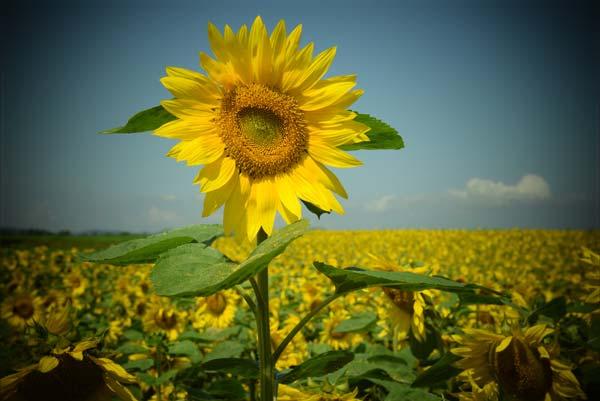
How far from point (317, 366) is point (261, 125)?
2.91 feet

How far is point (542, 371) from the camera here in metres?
1.60

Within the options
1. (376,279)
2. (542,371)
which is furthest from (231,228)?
(542,371)

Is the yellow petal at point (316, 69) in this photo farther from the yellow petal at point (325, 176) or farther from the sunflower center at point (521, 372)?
the sunflower center at point (521, 372)

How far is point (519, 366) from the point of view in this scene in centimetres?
158

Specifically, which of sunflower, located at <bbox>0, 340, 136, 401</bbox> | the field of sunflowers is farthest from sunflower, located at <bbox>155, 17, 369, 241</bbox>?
sunflower, located at <bbox>0, 340, 136, 401</bbox>

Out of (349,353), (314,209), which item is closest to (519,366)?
(349,353)

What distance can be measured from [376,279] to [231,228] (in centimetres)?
49

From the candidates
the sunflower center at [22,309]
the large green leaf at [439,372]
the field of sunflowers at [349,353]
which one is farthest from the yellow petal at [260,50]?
the sunflower center at [22,309]

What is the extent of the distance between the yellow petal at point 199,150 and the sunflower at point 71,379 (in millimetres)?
683

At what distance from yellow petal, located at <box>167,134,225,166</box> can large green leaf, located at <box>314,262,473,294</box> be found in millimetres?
490

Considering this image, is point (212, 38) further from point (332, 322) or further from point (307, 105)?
point (332, 322)

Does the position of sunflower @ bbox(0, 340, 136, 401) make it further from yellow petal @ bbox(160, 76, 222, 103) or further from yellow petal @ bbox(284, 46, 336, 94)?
yellow petal @ bbox(284, 46, 336, 94)

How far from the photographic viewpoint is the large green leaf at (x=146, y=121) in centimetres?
116

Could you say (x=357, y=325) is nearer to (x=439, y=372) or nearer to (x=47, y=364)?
(x=439, y=372)
